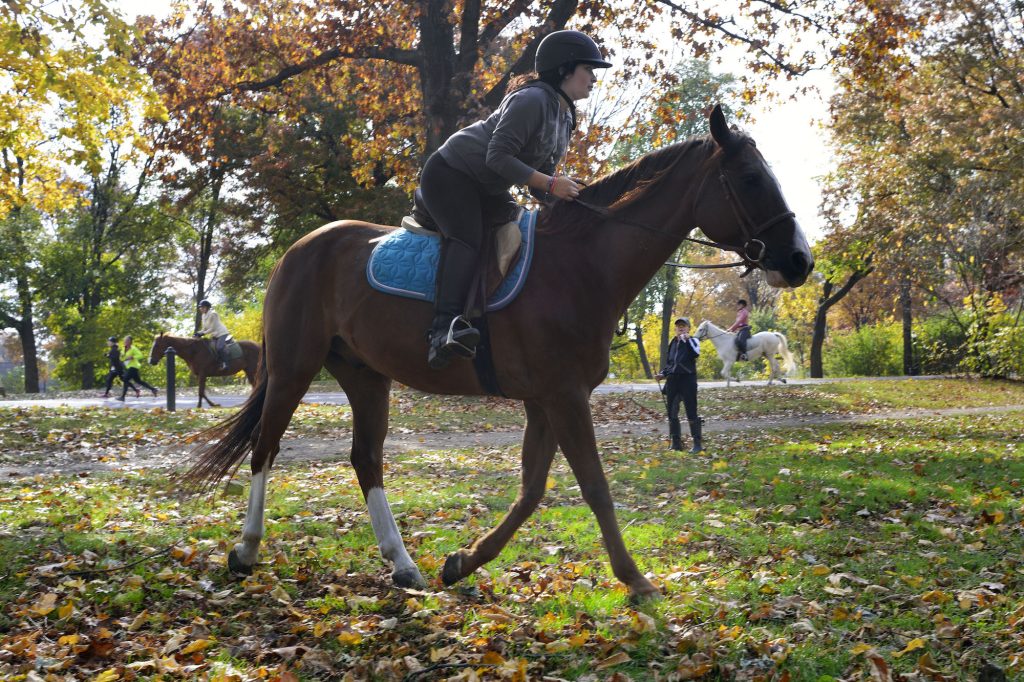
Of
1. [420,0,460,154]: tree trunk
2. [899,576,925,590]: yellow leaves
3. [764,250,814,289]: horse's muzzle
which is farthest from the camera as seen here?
[420,0,460,154]: tree trunk

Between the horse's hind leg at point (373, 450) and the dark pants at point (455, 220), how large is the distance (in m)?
1.16

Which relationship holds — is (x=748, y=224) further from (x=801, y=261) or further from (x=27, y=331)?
(x=27, y=331)

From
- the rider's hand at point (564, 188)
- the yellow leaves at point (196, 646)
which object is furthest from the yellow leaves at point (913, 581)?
the yellow leaves at point (196, 646)

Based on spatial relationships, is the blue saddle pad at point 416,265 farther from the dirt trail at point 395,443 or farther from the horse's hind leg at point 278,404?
the dirt trail at point 395,443

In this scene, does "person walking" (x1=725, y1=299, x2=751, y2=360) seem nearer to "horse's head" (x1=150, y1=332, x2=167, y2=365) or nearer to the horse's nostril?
"horse's head" (x1=150, y1=332, x2=167, y2=365)

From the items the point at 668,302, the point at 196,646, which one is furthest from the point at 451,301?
the point at 668,302

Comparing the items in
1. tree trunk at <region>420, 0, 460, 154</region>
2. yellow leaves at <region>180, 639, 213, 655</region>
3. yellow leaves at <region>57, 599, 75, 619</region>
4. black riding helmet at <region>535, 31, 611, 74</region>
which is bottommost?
yellow leaves at <region>180, 639, 213, 655</region>

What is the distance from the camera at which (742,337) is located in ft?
91.9

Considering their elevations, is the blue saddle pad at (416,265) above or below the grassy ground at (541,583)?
above

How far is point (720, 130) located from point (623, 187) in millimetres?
717

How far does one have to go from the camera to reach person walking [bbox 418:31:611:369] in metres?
5.01

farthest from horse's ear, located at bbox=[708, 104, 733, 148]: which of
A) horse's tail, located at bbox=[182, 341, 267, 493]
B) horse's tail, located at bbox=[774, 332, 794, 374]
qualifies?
horse's tail, located at bbox=[774, 332, 794, 374]

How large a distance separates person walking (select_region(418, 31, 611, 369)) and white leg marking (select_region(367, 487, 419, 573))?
4.20ft

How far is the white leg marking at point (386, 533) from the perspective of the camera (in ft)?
18.5
